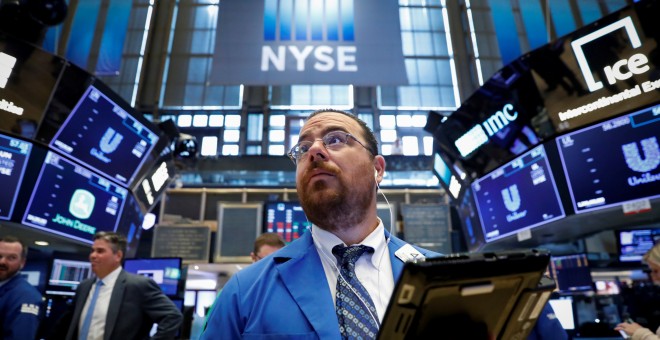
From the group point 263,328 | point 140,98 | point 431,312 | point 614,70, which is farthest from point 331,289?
point 140,98

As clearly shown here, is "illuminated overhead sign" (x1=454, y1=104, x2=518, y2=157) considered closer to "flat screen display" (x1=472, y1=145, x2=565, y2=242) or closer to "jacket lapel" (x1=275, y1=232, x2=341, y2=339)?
"flat screen display" (x1=472, y1=145, x2=565, y2=242)

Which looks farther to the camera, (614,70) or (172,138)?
Answer: (172,138)

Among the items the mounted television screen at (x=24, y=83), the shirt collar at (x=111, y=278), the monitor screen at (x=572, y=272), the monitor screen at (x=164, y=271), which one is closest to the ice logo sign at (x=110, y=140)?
the mounted television screen at (x=24, y=83)

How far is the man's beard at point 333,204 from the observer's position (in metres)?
1.28

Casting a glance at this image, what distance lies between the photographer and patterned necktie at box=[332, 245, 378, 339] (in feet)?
3.53

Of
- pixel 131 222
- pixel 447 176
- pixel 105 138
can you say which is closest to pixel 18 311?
pixel 105 138

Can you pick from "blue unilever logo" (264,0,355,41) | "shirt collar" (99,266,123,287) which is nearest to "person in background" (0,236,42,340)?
"shirt collar" (99,266,123,287)

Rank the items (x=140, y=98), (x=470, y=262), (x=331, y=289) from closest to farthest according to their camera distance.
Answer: (x=470, y=262) → (x=331, y=289) → (x=140, y=98)

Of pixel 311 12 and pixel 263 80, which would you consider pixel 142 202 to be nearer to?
pixel 263 80

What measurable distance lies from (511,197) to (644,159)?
53.9 inches

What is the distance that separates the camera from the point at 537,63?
4.16 meters

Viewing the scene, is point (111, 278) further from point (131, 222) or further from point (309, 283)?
point (131, 222)

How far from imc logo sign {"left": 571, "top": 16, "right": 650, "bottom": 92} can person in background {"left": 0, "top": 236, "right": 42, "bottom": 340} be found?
4418 mm

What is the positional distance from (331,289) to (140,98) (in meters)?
12.9
